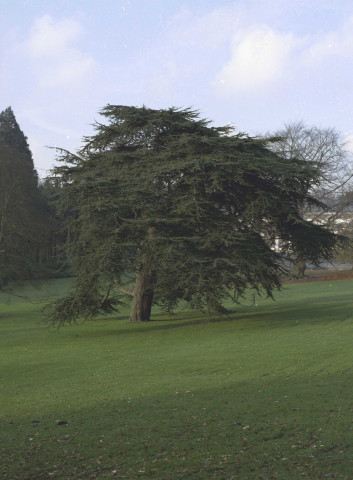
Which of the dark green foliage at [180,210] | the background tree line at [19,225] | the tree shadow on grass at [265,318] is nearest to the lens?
the dark green foliage at [180,210]

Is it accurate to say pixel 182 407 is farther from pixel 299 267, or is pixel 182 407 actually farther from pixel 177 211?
pixel 299 267

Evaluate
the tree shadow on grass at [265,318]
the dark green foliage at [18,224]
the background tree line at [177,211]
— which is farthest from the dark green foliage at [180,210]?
the dark green foliage at [18,224]

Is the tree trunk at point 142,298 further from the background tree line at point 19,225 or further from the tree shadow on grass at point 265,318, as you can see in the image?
the background tree line at point 19,225

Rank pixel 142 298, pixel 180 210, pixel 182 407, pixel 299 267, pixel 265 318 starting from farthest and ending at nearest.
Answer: pixel 299 267 < pixel 142 298 < pixel 265 318 < pixel 180 210 < pixel 182 407

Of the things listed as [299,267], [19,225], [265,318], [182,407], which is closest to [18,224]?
[19,225]

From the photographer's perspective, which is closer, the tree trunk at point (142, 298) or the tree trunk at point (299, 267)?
the tree trunk at point (299, 267)

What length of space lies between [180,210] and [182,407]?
45.9 ft

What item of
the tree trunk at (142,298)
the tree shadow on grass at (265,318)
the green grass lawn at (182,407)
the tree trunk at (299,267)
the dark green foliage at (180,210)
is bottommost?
the green grass lawn at (182,407)

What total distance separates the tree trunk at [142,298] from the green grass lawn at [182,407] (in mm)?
4863

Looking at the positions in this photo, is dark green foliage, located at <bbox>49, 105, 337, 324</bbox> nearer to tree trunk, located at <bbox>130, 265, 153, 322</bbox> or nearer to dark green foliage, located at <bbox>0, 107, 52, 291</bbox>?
tree trunk, located at <bbox>130, 265, 153, 322</bbox>

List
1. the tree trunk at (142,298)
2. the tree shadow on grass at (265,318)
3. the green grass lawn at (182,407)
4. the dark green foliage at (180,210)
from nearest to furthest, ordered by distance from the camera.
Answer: the green grass lawn at (182,407), the dark green foliage at (180,210), the tree shadow on grass at (265,318), the tree trunk at (142,298)

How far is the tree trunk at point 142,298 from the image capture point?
90.9ft

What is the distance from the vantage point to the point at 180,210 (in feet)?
78.8

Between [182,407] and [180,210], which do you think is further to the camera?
[180,210]
